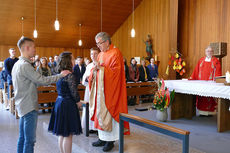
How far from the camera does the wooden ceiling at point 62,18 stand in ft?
29.2

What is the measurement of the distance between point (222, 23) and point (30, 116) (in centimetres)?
693

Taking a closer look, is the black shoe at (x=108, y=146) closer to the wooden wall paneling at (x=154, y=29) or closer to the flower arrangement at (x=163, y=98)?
the flower arrangement at (x=163, y=98)

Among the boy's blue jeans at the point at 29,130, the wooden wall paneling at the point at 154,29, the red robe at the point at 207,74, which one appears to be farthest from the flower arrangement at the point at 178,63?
the boy's blue jeans at the point at 29,130

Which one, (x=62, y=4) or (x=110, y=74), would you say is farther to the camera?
(x=62, y=4)

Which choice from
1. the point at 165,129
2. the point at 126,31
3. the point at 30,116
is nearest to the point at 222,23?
the point at 126,31

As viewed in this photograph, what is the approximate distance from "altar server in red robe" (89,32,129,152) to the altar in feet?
6.03

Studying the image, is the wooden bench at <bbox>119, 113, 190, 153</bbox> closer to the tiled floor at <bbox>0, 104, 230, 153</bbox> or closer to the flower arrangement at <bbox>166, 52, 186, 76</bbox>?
the tiled floor at <bbox>0, 104, 230, 153</bbox>

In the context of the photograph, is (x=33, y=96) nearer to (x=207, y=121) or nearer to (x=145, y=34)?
(x=207, y=121)

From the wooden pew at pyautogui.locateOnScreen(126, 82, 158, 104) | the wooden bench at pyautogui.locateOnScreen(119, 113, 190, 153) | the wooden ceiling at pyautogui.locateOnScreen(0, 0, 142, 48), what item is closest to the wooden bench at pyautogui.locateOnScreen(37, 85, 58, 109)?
the wooden pew at pyautogui.locateOnScreen(126, 82, 158, 104)

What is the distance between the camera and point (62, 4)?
30.0ft

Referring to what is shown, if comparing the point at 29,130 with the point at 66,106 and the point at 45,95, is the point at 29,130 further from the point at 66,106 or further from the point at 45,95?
the point at 45,95

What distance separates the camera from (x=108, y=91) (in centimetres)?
249

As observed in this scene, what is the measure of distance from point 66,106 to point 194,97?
379 cm

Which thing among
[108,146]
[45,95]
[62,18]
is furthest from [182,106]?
[62,18]
